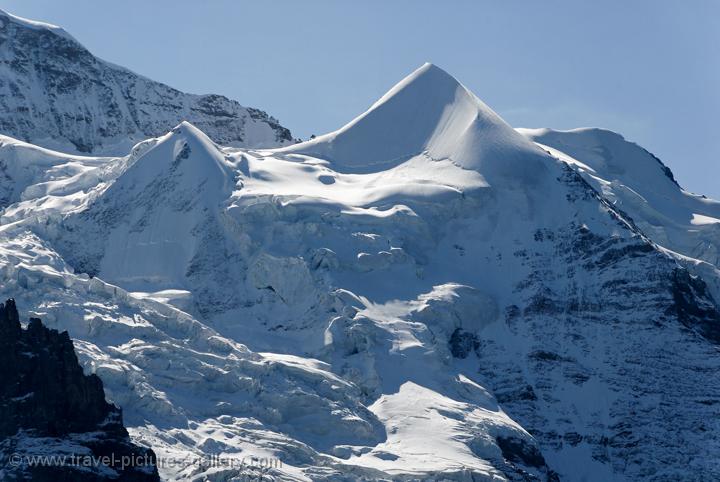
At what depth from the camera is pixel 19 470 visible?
19625 centimetres

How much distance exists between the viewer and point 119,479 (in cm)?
19975

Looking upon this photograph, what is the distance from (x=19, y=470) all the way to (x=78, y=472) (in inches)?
203

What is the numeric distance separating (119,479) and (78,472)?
155 inches

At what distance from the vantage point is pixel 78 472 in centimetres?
19788

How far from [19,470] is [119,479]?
903cm
